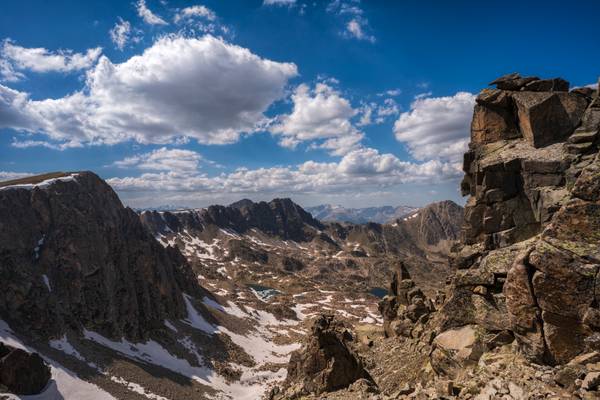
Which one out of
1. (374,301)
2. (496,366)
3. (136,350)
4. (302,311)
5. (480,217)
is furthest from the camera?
(374,301)

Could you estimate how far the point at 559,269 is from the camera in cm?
1516

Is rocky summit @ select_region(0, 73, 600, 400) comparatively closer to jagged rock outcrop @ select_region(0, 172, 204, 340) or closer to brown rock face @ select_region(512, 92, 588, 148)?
brown rock face @ select_region(512, 92, 588, 148)

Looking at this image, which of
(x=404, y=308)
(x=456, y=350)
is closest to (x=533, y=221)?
(x=456, y=350)

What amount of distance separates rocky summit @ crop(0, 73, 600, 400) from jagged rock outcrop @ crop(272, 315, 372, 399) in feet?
0.59

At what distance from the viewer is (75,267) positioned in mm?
83562

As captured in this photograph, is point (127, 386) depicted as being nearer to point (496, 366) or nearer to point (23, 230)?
point (23, 230)

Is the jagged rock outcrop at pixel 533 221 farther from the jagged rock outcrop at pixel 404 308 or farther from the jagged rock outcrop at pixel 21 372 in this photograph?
the jagged rock outcrop at pixel 21 372

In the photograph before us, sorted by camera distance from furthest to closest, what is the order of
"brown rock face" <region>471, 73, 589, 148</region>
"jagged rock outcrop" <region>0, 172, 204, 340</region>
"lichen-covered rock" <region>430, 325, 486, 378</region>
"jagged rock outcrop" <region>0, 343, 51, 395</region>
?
1. "jagged rock outcrop" <region>0, 172, 204, 340</region>
2. "jagged rock outcrop" <region>0, 343, 51, 395</region>
3. "brown rock face" <region>471, 73, 589, 148</region>
4. "lichen-covered rock" <region>430, 325, 486, 378</region>

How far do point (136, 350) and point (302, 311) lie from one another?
8640 cm

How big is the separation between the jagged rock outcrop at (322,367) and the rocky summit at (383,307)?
179 mm

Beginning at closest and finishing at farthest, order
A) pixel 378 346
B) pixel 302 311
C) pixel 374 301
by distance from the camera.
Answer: pixel 378 346, pixel 302 311, pixel 374 301

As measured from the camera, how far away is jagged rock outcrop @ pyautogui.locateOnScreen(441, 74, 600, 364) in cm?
1511

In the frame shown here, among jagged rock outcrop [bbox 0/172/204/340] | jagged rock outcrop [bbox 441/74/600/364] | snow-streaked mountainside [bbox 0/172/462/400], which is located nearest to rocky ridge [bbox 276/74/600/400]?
jagged rock outcrop [bbox 441/74/600/364]

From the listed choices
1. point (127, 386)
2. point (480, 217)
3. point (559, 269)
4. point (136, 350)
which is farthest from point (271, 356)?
point (559, 269)
